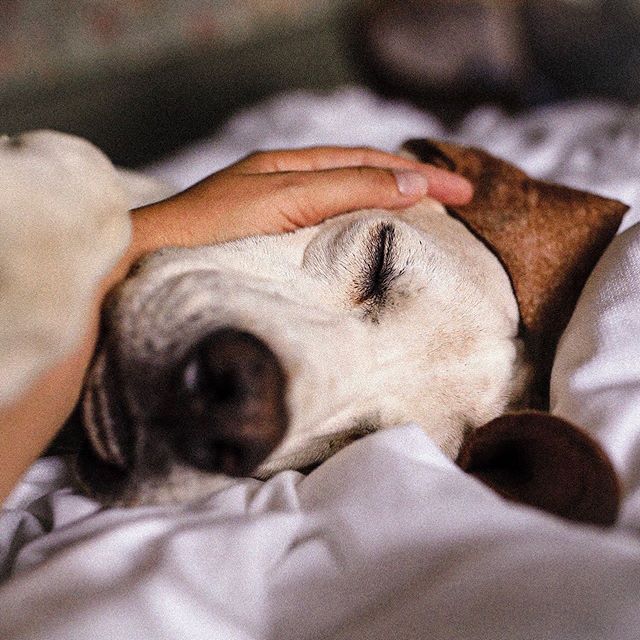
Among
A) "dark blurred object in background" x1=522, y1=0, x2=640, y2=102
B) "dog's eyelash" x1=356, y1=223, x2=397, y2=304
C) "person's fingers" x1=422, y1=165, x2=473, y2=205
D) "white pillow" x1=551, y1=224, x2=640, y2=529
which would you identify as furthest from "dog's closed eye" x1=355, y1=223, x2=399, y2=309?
"dark blurred object in background" x1=522, y1=0, x2=640, y2=102

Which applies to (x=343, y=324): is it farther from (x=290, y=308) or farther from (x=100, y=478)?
(x=100, y=478)

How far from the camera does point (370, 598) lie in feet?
2.68

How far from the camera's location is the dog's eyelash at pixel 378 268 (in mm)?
1317

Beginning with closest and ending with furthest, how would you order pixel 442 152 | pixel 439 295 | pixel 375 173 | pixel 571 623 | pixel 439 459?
pixel 571 623, pixel 439 459, pixel 439 295, pixel 375 173, pixel 442 152

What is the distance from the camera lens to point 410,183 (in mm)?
1458

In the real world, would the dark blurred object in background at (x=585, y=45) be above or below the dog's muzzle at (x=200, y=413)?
above

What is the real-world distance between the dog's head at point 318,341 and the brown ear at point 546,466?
20 cm

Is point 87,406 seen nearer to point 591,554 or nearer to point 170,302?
point 170,302

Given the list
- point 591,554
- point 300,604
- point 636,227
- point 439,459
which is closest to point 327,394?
point 439,459

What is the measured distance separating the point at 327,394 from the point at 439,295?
0.38 metres

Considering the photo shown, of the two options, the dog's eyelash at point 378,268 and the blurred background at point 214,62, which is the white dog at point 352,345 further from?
the blurred background at point 214,62

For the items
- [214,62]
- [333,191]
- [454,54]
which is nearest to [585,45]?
[454,54]

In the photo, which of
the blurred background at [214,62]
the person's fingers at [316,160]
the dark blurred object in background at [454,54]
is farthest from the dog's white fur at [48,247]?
the dark blurred object in background at [454,54]

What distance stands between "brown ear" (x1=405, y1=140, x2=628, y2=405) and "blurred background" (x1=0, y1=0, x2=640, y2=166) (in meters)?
1.93
